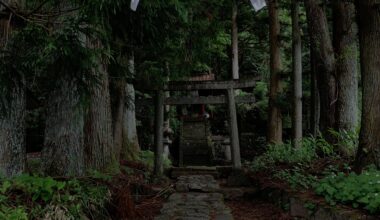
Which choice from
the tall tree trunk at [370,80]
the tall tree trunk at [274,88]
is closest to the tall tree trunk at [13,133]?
the tall tree trunk at [370,80]

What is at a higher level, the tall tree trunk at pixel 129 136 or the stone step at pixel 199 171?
the tall tree trunk at pixel 129 136

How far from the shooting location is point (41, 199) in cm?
374

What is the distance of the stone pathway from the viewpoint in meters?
5.79

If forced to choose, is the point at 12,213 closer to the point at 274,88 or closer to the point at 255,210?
the point at 255,210

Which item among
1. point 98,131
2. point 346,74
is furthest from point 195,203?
point 346,74

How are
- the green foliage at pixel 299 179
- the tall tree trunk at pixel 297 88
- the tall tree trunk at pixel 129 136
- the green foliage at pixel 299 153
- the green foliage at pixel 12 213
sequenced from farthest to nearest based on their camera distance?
1. the tall tree trunk at pixel 129 136
2. the tall tree trunk at pixel 297 88
3. the green foliage at pixel 299 153
4. the green foliage at pixel 299 179
5. the green foliage at pixel 12 213

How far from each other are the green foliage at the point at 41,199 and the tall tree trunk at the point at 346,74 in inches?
211

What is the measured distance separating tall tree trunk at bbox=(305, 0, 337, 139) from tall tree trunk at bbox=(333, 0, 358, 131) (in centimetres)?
13

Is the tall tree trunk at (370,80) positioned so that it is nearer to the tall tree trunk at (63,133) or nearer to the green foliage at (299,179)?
the green foliage at (299,179)

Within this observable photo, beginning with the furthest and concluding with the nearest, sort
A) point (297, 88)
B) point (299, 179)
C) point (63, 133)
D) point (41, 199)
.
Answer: point (297, 88), point (299, 179), point (63, 133), point (41, 199)

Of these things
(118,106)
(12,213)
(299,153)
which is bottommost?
(12,213)

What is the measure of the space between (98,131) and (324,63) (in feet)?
14.9

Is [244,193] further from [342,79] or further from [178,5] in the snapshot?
[178,5]

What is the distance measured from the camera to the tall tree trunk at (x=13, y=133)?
15.9 ft
